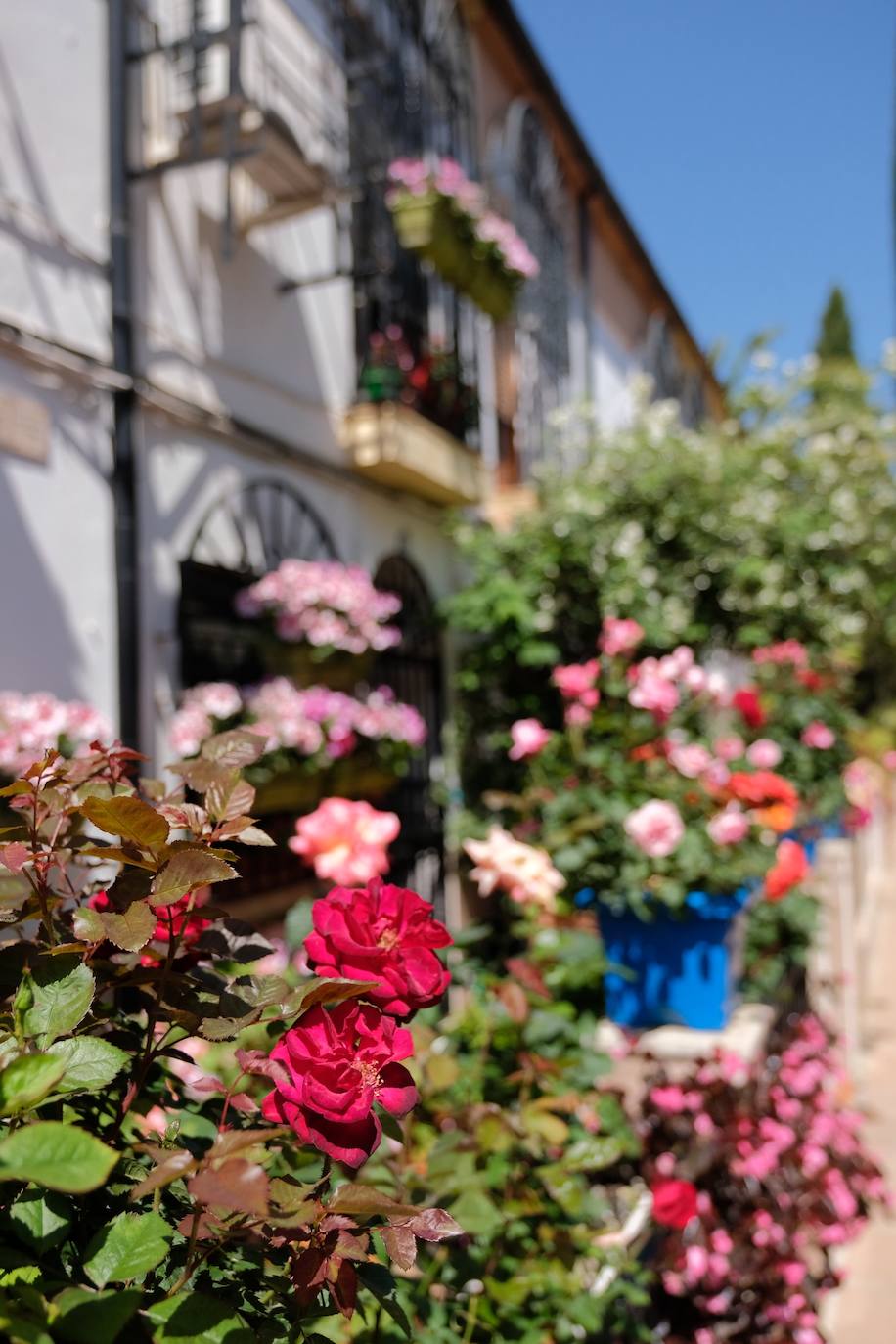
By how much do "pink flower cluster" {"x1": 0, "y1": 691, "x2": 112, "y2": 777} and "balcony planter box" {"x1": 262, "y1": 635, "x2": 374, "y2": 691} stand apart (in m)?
1.20

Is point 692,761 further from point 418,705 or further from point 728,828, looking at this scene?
point 418,705

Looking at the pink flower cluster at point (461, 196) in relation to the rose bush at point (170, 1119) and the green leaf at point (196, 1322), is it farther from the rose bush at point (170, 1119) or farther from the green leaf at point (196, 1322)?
the green leaf at point (196, 1322)

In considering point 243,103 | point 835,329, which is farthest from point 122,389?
point 835,329

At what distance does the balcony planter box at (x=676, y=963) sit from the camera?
104 inches

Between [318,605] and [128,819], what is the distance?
294 cm

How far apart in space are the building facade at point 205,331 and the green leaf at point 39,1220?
225cm

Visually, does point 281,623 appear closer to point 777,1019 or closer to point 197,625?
point 197,625

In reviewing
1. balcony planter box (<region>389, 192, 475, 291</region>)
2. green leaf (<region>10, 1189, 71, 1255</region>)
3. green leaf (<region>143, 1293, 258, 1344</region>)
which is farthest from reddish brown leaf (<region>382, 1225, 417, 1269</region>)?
balcony planter box (<region>389, 192, 475, 291</region>)

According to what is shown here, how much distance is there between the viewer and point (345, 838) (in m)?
1.57

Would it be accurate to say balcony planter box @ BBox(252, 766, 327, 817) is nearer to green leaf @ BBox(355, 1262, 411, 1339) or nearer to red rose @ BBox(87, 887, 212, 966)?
red rose @ BBox(87, 887, 212, 966)

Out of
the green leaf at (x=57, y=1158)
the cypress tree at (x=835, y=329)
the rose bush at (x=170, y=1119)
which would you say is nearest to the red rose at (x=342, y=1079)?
the rose bush at (x=170, y=1119)

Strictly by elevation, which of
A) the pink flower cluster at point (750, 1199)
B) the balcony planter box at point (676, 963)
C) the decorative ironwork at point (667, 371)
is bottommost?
the pink flower cluster at point (750, 1199)

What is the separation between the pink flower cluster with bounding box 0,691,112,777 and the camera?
7.80ft

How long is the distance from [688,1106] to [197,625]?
2.15m
